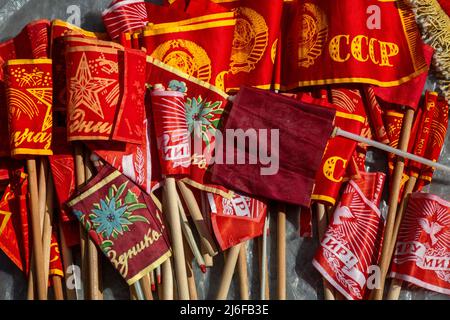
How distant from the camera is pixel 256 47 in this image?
2062mm

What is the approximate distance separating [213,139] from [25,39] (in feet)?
2.00

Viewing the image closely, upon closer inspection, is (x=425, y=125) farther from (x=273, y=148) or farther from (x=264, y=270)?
(x=264, y=270)

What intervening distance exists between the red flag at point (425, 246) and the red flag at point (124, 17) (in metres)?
0.93

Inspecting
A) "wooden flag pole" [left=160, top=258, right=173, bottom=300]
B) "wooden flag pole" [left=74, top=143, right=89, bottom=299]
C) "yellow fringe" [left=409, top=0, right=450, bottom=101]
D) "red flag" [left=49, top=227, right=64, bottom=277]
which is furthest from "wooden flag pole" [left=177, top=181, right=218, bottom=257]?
"yellow fringe" [left=409, top=0, right=450, bottom=101]

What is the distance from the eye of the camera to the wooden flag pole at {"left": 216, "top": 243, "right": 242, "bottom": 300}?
6.24 ft

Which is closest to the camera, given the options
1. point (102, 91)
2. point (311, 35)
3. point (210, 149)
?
point (102, 91)

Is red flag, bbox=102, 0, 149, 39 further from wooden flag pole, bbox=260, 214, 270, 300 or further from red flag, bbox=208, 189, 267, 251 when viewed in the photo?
wooden flag pole, bbox=260, 214, 270, 300

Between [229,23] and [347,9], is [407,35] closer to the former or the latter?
[347,9]

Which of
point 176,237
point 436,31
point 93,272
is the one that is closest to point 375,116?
point 436,31

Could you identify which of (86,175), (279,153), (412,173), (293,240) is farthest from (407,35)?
(86,175)

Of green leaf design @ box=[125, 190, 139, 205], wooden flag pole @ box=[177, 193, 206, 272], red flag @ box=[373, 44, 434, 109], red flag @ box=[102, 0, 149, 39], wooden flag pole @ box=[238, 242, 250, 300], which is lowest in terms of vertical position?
wooden flag pole @ box=[238, 242, 250, 300]

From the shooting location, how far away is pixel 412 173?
203 cm

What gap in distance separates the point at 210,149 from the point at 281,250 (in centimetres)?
34

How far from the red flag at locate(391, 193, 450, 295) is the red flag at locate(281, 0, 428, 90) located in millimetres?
371
